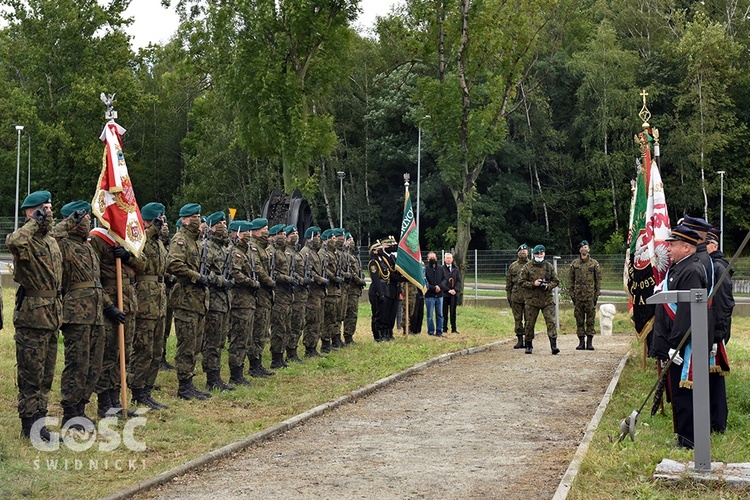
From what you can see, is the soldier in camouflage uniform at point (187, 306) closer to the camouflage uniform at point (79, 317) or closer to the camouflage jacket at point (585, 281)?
the camouflage uniform at point (79, 317)

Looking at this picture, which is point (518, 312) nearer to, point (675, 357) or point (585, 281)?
point (585, 281)

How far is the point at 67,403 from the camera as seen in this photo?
9188 millimetres

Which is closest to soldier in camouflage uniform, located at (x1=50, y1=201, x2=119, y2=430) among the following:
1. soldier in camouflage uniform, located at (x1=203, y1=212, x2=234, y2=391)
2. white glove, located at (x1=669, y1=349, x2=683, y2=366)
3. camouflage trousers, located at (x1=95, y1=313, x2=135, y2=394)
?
camouflage trousers, located at (x1=95, y1=313, x2=135, y2=394)

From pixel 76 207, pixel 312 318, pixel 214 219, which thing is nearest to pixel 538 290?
pixel 312 318

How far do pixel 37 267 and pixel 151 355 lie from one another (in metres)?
2.33

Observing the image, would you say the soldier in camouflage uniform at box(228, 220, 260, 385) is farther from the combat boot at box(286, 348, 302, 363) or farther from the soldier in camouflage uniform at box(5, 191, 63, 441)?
the soldier in camouflage uniform at box(5, 191, 63, 441)

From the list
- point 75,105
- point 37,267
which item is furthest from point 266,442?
point 75,105

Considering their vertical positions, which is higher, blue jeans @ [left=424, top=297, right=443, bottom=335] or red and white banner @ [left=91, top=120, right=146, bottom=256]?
red and white banner @ [left=91, top=120, right=146, bottom=256]

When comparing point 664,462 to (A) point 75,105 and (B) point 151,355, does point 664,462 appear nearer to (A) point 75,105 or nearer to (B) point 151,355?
(B) point 151,355

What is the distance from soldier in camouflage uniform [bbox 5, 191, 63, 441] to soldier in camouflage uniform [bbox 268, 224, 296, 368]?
19.2 feet

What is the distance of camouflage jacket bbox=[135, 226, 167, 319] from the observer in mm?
10664

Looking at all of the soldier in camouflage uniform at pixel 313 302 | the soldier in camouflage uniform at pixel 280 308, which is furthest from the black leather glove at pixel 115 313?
the soldier in camouflage uniform at pixel 313 302

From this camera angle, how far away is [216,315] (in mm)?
12016

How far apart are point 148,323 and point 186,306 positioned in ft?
2.50
